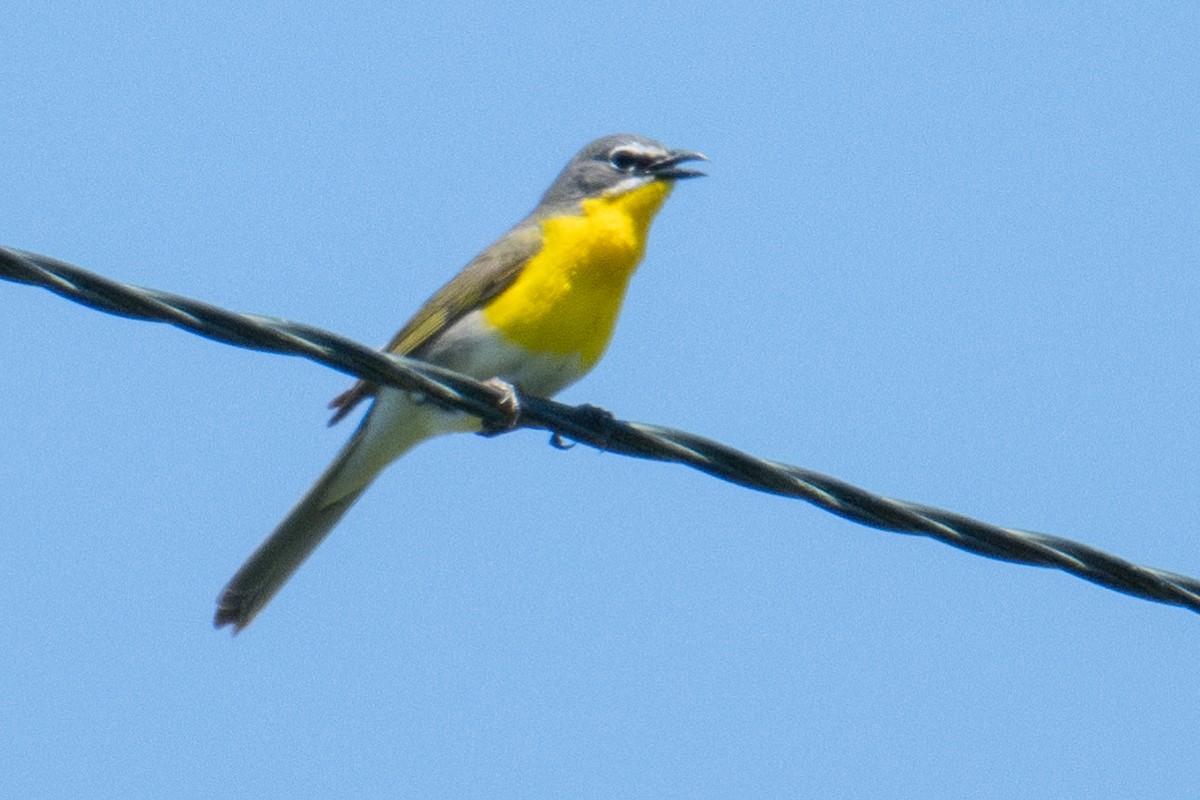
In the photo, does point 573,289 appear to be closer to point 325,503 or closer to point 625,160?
point 625,160

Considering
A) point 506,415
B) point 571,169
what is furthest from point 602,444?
point 571,169

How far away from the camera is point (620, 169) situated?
364 inches

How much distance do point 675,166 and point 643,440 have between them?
4.08 meters

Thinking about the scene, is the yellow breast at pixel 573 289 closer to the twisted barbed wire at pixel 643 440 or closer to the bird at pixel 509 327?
the bird at pixel 509 327

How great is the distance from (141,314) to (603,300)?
168 inches

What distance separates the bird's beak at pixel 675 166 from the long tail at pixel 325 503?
75.5 inches

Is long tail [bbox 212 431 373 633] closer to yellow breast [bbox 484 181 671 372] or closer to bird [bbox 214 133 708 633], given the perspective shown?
bird [bbox 214 133 708 633]

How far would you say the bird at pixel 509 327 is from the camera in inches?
323

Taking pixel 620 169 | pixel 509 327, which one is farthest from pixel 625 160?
pixel 509 327

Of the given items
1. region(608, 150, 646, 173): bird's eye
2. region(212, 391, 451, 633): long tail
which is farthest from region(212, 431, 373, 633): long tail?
region(608, 150, 646, 173): bird's eye

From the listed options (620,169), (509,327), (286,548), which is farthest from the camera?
(620,169)

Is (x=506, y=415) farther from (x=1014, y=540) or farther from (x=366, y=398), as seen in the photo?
(x=366, y=398)

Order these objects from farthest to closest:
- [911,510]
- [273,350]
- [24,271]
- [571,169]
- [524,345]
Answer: [571,169]
[524,345]
[911,510]
[273,350]
[24,271]

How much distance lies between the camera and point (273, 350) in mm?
4535
